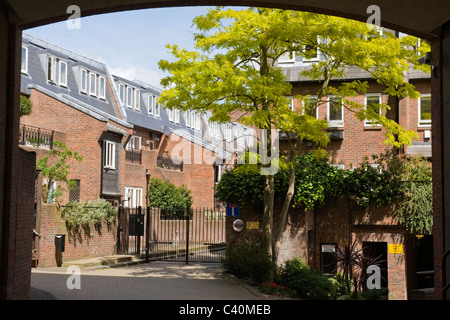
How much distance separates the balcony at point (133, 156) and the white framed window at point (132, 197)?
176 centimetres

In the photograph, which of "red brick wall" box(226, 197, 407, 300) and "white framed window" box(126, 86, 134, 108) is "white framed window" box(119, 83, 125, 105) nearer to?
"white framed window" box(126, 86, 134, 108)

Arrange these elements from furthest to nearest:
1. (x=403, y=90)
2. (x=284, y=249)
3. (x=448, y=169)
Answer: (x=284, y=249)
(x=403, y=90)
(x=448, y=169)

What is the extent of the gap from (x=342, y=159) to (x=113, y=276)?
11.5m

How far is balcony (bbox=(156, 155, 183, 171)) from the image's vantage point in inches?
1659

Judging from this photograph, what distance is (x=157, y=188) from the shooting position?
3869cm

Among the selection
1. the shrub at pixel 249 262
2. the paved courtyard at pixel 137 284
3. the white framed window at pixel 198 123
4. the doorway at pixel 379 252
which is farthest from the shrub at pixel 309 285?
the white framed window at pixel 198 123

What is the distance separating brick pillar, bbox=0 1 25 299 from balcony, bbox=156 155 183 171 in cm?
3091

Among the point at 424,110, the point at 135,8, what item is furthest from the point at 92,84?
the point at 135,8

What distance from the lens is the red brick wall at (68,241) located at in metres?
20.1

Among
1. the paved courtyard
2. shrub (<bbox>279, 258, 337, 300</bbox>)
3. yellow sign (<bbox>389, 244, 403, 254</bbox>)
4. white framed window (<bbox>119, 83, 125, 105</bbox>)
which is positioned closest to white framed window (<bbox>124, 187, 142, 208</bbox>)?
white framed window (<bbox>119, 83, 125, 105</bbox>)

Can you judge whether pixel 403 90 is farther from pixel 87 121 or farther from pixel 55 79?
pixel 55 79

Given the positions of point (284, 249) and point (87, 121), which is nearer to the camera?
point (284, 249)

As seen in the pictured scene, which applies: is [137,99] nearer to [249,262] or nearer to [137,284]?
[249,262]
